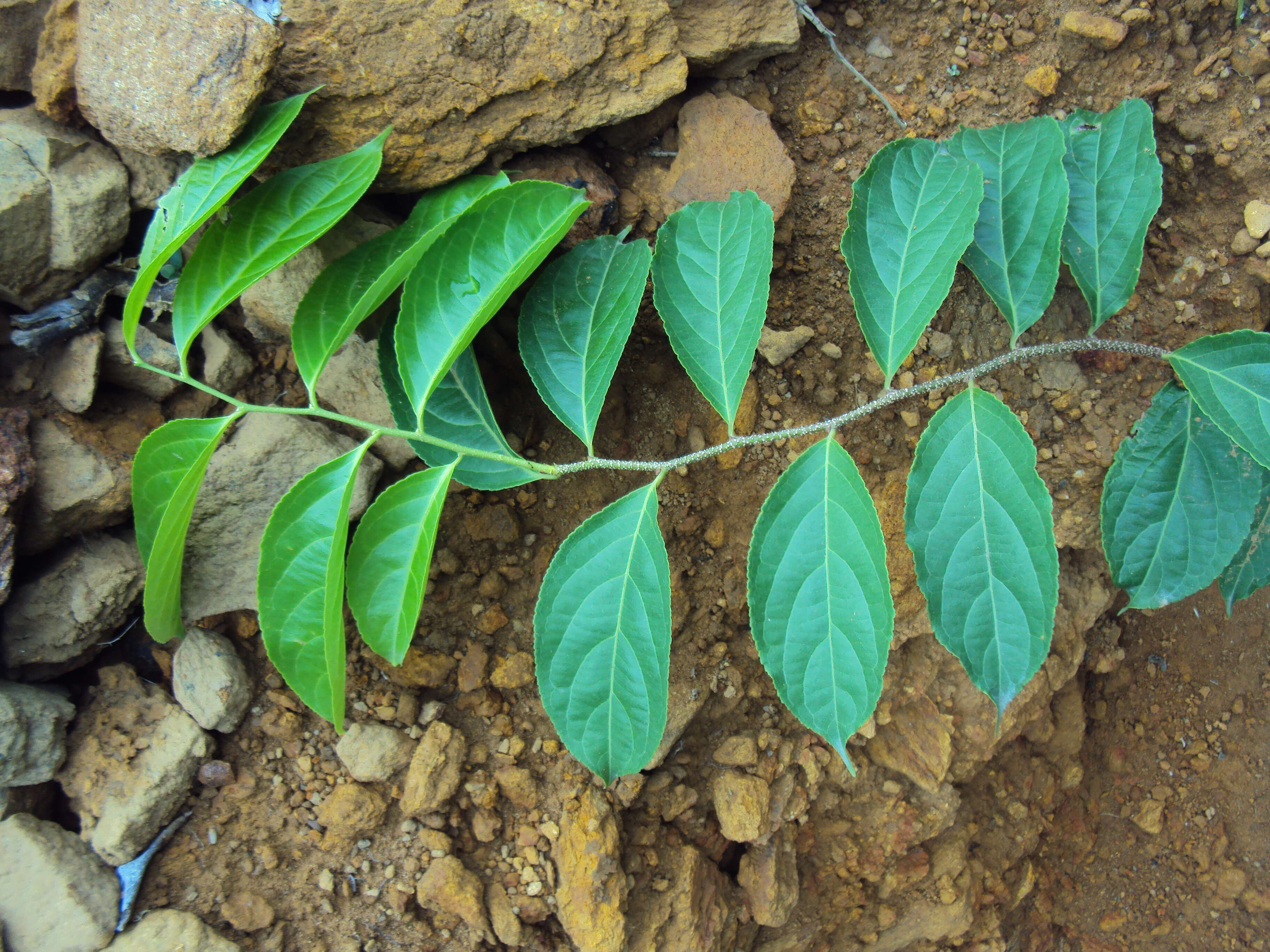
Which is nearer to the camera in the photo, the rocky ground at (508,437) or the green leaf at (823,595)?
the green leaf at (823,595)

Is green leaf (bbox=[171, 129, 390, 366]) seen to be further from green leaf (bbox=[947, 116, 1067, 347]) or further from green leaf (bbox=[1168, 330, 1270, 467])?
green leaf (bbox=[1168, 330, 1270, 467])

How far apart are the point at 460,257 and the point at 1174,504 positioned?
5.09ft

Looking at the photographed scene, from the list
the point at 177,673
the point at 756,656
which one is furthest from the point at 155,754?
the point at 756,656

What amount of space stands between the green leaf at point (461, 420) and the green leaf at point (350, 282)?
9 centimetres

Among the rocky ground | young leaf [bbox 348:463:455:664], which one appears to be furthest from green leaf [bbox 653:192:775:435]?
young leaf [bbox 348:463:455:664]

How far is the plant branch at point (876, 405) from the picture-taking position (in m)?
1.54

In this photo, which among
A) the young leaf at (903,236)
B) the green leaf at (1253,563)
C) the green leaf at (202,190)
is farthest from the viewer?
the green leaf at (1253,563)

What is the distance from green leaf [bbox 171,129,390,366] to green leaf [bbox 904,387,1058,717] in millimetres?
1161

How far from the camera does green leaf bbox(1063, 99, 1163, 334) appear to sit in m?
1.56

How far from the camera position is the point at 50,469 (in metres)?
1.53

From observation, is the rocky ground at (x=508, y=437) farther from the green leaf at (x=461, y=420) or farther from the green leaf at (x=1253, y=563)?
the green leaf at (x=1253, y=563)

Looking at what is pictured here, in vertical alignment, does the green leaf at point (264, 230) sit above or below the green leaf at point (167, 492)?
above

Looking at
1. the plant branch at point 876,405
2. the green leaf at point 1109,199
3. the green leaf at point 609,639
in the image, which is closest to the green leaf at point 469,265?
the plant branch at point 876,405

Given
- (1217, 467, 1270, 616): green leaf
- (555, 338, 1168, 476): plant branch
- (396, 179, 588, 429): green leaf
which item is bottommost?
(1217, 467, 1270, 616): green leaf
